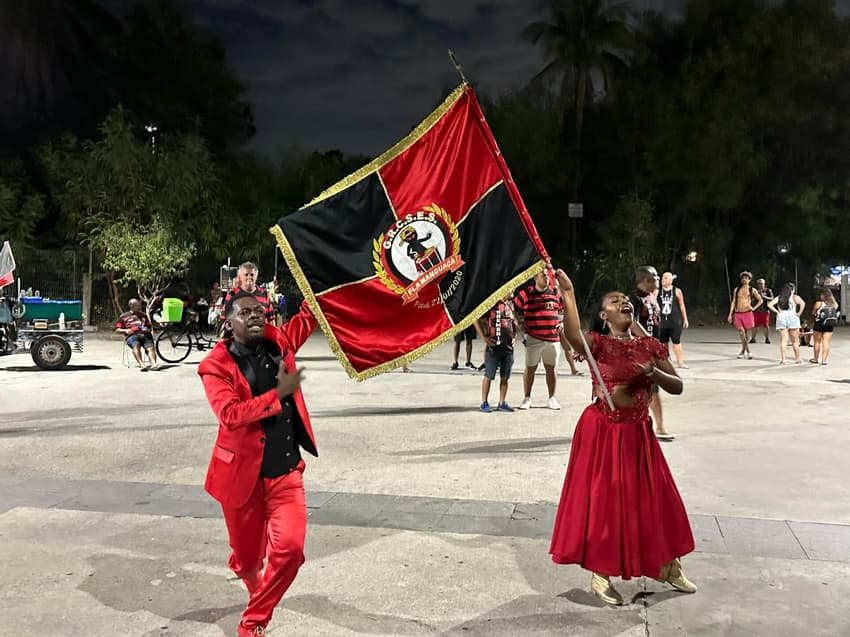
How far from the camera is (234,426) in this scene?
145 inches

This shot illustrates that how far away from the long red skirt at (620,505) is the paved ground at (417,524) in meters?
0.26

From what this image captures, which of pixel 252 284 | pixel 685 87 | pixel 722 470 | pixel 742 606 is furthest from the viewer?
pixel 685 87

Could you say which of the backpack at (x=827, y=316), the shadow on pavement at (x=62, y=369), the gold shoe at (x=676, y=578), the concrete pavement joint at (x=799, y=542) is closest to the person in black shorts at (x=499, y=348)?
the concrete pavement joint at (x=799, y=542)

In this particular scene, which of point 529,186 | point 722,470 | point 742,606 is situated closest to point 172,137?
point 529,186

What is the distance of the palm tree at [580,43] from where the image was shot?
3250 cm

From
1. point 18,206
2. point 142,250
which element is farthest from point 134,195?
point 18,206

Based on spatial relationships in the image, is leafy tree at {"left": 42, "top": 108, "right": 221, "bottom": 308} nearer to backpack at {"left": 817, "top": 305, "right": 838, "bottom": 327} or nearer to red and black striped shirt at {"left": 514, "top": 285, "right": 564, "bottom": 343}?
red and black striped shirt at {"left": 514, "top": 285, "right": 564, "bottom": 343}

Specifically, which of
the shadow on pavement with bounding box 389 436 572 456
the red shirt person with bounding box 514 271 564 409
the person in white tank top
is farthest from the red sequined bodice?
the person in white tank top

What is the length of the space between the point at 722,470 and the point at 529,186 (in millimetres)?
27476

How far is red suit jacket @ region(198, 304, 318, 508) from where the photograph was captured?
3.68m

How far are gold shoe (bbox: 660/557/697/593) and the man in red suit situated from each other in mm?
1982

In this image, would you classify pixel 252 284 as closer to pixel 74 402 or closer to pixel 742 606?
pixel 74 402

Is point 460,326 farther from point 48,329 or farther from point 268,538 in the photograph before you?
point 48,329

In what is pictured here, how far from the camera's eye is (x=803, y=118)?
30.0 meters
